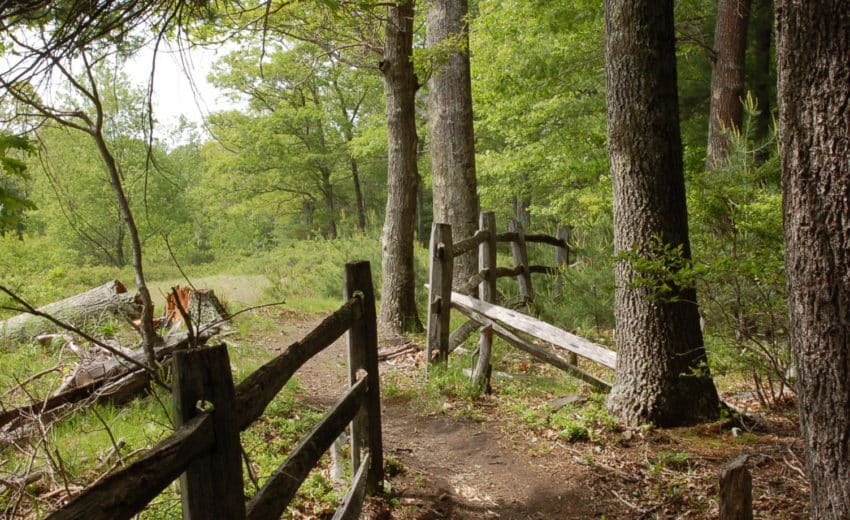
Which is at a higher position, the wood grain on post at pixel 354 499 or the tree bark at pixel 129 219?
the tree bark at pixel 129 219

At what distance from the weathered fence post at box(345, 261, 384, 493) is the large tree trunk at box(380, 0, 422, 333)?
4.68 metres

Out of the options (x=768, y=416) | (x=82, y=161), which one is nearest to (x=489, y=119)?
(x=768, y=416)

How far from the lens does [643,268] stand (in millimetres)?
4156

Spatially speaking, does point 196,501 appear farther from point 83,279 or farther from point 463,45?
point 83,279

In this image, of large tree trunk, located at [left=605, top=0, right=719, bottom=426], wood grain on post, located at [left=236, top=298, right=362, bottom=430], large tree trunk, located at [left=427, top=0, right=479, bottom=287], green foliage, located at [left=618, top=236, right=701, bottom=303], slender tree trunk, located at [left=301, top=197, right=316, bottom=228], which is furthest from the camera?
slender tree trunk, located at [left=301, top=197, right=316, bottom=228]

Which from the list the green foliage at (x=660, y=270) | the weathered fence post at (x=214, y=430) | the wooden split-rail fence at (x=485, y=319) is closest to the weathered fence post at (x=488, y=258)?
the wooden split-rail fence at (x=485, y=319)

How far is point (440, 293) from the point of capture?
694 centimetres

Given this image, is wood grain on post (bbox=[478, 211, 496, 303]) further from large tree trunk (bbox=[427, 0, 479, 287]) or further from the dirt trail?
the dirt trail

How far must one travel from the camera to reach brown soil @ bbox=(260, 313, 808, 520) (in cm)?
374

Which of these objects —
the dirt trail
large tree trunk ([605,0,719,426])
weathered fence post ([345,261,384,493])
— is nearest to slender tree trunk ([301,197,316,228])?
the dirt trail

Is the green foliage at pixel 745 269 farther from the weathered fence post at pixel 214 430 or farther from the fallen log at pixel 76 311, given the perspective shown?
the fallen log at pixel 76 311

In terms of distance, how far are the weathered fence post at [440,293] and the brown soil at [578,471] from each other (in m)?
1.46

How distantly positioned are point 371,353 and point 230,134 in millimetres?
18533

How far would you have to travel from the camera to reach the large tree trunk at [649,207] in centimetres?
453
